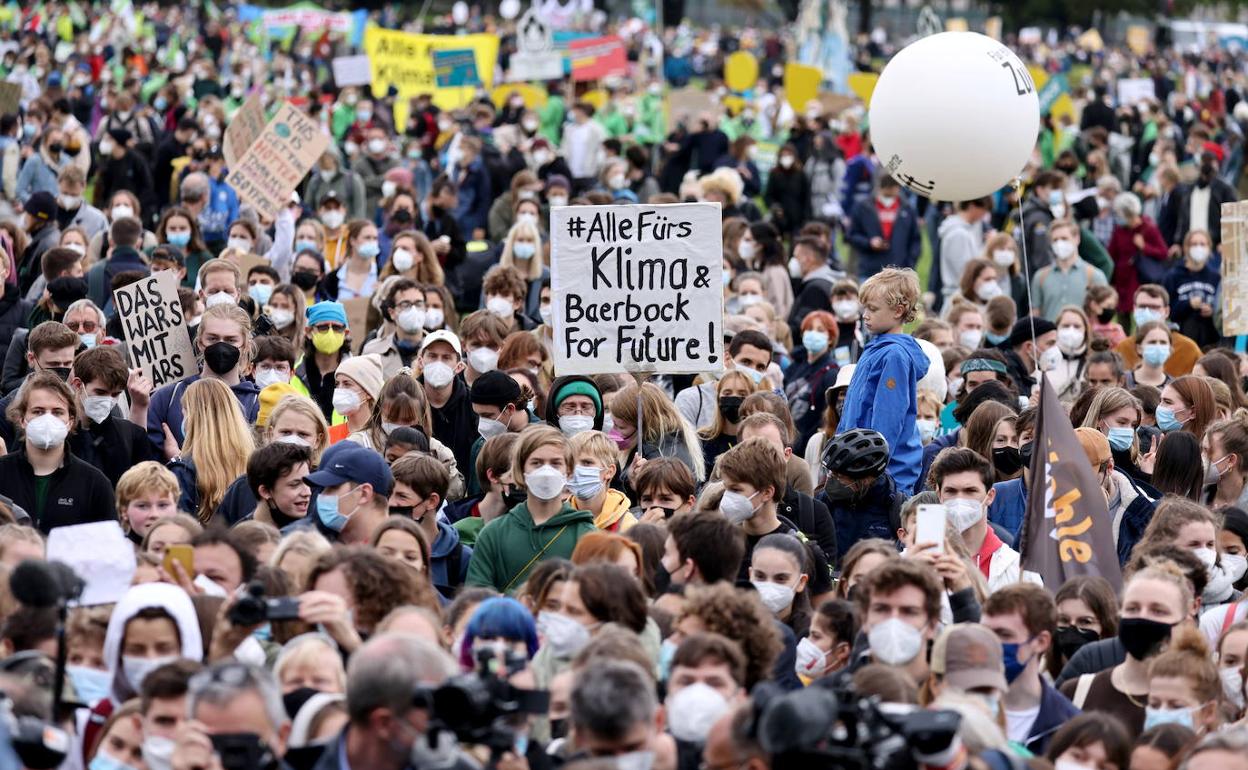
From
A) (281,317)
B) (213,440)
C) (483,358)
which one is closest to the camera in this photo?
(213,440)

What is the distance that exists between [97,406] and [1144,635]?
524cm

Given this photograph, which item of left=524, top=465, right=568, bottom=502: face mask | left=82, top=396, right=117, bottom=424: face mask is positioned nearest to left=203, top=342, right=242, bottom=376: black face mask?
left=82, top=396, right=117, bottom=424: face mask

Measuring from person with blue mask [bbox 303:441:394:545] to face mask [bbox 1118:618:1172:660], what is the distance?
289cm

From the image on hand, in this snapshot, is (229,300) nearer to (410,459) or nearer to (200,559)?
(410,459)

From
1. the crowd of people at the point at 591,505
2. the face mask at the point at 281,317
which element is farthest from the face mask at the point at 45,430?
the face mask at the point at 281,317

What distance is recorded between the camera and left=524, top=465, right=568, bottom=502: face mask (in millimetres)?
8797

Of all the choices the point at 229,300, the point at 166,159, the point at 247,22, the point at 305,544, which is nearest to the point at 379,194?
the point at 166,159

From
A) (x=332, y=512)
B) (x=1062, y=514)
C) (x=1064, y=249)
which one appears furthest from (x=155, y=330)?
(x=1064, y=249)

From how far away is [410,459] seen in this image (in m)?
9.10

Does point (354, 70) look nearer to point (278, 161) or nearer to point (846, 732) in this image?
point (278, 161)

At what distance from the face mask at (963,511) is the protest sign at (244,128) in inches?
421

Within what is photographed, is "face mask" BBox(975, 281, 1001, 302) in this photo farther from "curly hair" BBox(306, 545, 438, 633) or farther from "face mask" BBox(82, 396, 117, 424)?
"curly hair" BBox(306, 545, 438, 633)

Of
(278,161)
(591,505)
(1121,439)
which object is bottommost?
(1121,439)

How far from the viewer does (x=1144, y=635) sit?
7.19 metres
